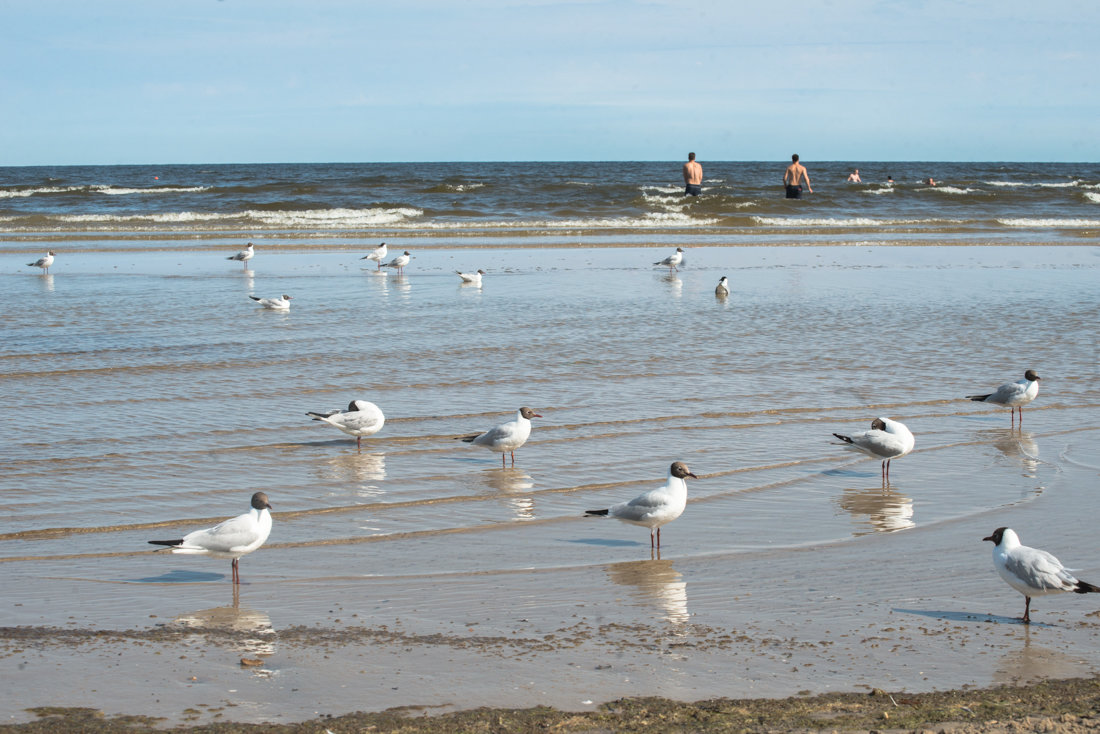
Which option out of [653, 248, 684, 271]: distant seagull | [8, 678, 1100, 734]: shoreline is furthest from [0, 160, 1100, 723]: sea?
[653, 248, 684, 271]: distant seagull

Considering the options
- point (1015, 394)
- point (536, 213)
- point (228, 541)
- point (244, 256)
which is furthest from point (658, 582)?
point (536, 213)

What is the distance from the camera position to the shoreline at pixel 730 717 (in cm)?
400

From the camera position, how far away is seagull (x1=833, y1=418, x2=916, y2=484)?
26.4 feet

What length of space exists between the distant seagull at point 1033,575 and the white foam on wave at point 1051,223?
33688 millimetres

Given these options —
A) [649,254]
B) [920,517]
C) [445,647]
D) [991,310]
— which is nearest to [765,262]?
[649,254]

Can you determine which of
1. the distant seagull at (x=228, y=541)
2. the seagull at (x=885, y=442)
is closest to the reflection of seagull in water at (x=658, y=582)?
the distant seagull at (x=228, y=541)

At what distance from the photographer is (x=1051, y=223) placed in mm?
36656

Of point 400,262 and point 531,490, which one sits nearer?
point 531,490

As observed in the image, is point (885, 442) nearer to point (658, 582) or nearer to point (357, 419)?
point (658, 582)

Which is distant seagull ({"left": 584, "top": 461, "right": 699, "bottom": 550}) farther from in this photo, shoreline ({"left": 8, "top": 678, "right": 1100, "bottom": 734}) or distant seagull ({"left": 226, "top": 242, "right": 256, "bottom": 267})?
distant seagull ({"left": 226, "top": 242, "right": 256, "bottom": 267})

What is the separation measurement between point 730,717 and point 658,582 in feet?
6.01

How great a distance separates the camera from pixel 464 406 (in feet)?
33.8

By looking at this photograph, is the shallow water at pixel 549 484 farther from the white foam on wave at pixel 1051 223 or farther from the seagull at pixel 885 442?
the white foam on wave at pixel 1051 223

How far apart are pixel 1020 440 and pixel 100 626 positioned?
24.0 feet
